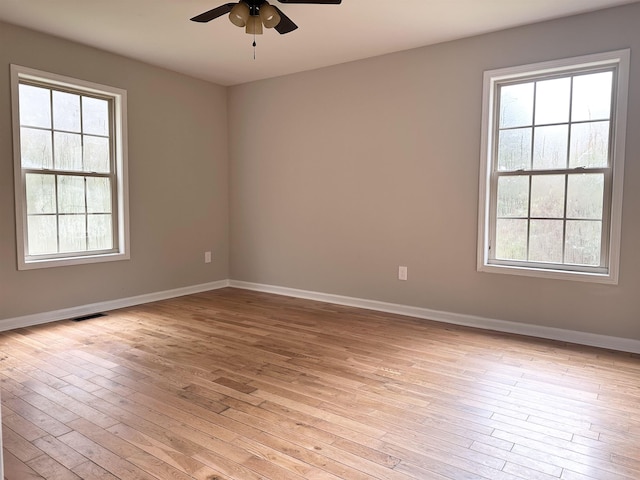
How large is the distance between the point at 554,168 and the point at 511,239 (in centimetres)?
68

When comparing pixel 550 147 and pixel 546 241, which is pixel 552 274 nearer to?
pixel 546 241

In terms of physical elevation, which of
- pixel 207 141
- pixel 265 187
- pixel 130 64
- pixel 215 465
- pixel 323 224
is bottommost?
pixel 215 465

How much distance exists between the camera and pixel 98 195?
438 cm

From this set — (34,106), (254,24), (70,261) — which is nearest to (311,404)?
(254,24)

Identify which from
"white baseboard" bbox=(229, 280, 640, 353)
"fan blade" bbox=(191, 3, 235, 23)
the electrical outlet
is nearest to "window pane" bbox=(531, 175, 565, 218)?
"white baseboard" bbox=(229, 280, 640, 353)

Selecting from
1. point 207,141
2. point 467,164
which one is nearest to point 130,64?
point 207,141

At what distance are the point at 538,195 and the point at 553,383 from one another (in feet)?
5.47

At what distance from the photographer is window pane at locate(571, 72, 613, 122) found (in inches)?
132

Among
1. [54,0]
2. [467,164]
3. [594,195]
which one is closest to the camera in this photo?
[54,0]

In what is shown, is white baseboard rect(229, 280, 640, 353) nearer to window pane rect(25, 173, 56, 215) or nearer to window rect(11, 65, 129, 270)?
window rect(11, 65, 129, 270)

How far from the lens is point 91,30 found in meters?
3.75

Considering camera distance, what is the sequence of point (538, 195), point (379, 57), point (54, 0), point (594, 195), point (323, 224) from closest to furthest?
point (54, 0) → point (594, 195) → point (538, 195) → point (379, 57) → point (323, 224)

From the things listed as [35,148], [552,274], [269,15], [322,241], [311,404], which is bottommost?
[311,404]

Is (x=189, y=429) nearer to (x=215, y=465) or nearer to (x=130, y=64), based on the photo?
(x=215, y=465)
